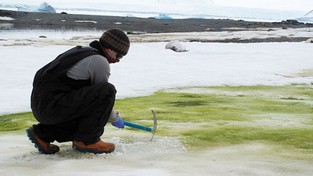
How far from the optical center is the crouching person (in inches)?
132

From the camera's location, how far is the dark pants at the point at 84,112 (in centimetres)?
335

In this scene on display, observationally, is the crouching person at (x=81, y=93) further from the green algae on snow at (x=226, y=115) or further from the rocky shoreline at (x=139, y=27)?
the rocky shoreline at (x=139, y=27)

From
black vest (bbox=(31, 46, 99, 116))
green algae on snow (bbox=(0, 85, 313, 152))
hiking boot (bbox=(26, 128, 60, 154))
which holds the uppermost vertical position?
black vest (bbox=(31, 46, 99, 116))

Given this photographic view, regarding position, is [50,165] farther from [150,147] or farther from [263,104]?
[263,104]

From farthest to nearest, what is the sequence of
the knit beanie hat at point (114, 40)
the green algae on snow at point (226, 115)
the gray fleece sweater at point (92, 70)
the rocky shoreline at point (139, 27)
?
the rocky shoreline at point (139, 27)
the green algae on snow at point (226, 115)
the knit beanie hat at point (114, 40)
the gray fleece sweater at point (92, 70)

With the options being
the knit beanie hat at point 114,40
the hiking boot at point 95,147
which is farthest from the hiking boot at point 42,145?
the knit beanie hat at point 114,40

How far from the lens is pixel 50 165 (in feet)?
10.4

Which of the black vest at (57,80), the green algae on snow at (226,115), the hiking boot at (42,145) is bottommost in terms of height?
the green algae on snow at (226,115)

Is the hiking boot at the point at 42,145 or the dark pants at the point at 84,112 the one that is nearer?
the dark pants at the point at 84,112

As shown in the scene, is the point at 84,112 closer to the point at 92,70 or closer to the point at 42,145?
the point at 92,70

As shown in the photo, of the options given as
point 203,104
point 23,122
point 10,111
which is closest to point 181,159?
point 23,122

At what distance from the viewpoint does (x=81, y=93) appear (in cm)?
336

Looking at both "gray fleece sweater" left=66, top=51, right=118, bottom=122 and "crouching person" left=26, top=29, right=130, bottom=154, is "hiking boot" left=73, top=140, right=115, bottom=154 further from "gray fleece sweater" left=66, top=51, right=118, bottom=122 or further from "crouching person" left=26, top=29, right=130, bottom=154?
"gray fleece sweater" left=66, top=51, right=118, bottom=122

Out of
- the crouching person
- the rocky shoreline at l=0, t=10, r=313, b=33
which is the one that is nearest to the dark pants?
the crouching person
